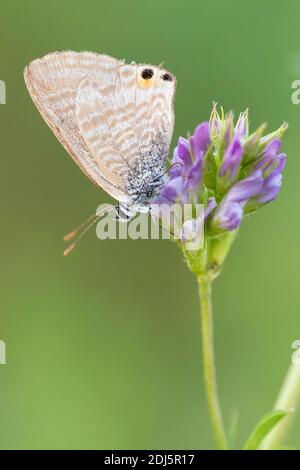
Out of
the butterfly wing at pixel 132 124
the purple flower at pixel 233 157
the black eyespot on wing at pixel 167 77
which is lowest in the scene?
the purple flower at pixel 233 157

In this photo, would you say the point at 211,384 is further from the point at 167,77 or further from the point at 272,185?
the point at 167,77

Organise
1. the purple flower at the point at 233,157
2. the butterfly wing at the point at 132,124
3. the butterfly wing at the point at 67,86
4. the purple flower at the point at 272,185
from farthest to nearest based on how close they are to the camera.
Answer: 1. the butterfly wing at the point at 132,124
2. the butterfly wing at the point at 67,86
3. the purple flower at the point at 272,185
4. the purple flower at the point at 233,157

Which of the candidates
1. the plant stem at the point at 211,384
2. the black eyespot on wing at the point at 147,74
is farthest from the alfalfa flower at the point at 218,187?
the black eyespot on wing at the point at 147,74

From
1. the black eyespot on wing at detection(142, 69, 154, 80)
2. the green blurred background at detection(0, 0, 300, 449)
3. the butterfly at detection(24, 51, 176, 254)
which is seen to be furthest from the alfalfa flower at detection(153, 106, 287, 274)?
the green blurred background at detection(0, 0, 300, 449)

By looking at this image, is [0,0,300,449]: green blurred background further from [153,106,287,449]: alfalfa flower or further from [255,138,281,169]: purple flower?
[255,138,281,169]: purple flower

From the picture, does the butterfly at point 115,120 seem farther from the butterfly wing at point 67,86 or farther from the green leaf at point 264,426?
the green leaf at point 264,426

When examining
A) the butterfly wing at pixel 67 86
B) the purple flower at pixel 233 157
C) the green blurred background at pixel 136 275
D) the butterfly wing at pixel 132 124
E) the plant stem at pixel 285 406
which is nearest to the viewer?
the purple flower at pixel 233 157

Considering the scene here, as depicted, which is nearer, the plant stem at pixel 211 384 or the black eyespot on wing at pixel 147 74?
the plant stem at pixel 211 384

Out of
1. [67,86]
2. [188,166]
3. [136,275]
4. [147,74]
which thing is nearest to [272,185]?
[188,166]

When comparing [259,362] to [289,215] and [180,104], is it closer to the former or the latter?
[289,215]
